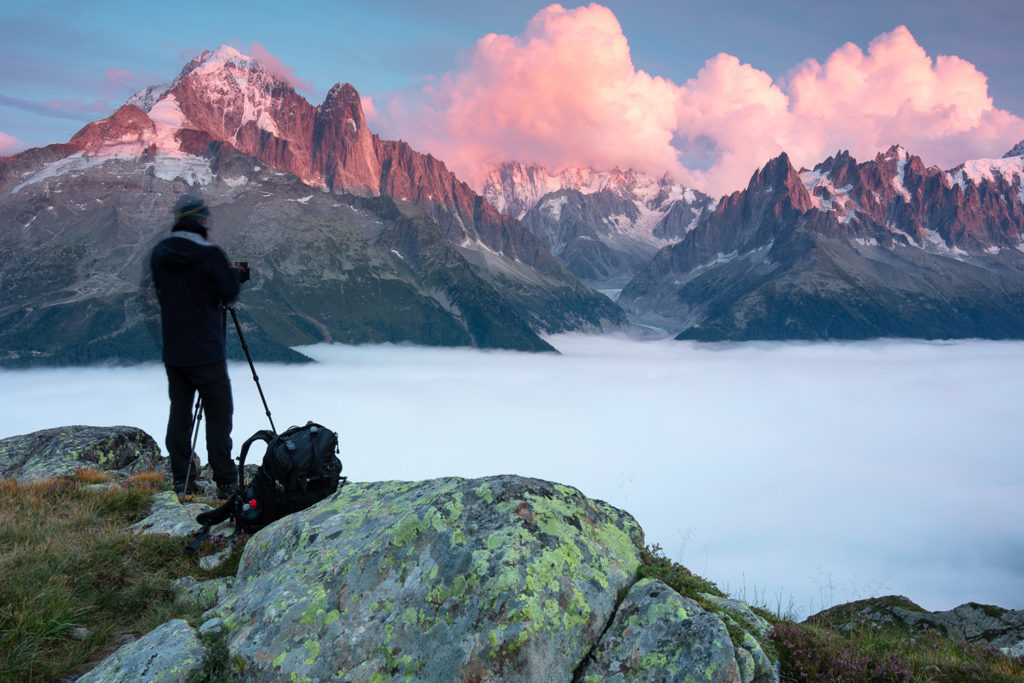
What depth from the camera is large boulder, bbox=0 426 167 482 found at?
14125 mm

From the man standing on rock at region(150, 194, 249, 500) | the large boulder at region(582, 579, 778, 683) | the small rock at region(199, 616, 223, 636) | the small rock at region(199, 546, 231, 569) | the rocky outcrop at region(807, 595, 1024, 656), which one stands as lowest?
the rocky outcrop at region(807, 595, 1024, 656)

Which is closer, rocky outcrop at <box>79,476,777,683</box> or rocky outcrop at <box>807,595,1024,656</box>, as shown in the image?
rocky outcrop at <box>79,476,777,683</box>

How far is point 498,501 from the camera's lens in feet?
19.4

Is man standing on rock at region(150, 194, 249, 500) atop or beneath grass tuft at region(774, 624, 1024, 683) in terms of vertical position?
atop

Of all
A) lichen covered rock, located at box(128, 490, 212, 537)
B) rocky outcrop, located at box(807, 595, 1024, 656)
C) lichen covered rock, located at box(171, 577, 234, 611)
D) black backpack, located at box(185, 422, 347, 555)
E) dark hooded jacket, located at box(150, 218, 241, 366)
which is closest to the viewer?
lichen covered rock, located at box(171, 577, 234, 611)

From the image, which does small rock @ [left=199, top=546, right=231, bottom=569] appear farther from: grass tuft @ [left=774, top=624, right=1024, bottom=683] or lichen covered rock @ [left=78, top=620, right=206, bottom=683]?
grass tuft @ [left=774, top=624, right=1024, bottom=683]

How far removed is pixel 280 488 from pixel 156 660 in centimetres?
399

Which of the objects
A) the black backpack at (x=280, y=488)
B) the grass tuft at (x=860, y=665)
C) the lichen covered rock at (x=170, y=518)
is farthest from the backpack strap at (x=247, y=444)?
the grass tuft at (x=860, y=665)

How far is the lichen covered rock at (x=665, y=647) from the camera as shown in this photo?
4.73m

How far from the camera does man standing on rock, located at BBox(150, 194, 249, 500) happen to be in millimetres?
9719

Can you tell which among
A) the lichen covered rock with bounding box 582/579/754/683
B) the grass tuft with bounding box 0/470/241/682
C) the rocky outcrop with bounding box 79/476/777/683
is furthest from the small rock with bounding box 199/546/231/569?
the lichen covered rock with bounding box 582/579/754/683

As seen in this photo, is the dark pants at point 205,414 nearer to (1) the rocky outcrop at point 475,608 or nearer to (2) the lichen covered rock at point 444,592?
(2) the lichen covered rock at point 444,592

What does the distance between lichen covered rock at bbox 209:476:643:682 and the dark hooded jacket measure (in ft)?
18.0

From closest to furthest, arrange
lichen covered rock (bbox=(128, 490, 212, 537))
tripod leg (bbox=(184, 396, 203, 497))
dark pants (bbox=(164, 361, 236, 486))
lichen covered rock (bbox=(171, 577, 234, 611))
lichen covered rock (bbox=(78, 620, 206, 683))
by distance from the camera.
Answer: lichen covered rock (bbox=(78, 620, 206, 683)) < lichen covered rock (bbox=(171, 577, 234, 611)) < lichen covered rock (bbox=(128, 490, 212, 537)) < dark pants (bbox=(164, 361, 236, 486)) < tripod leg (bbox=(184, 396, 203, 497))
